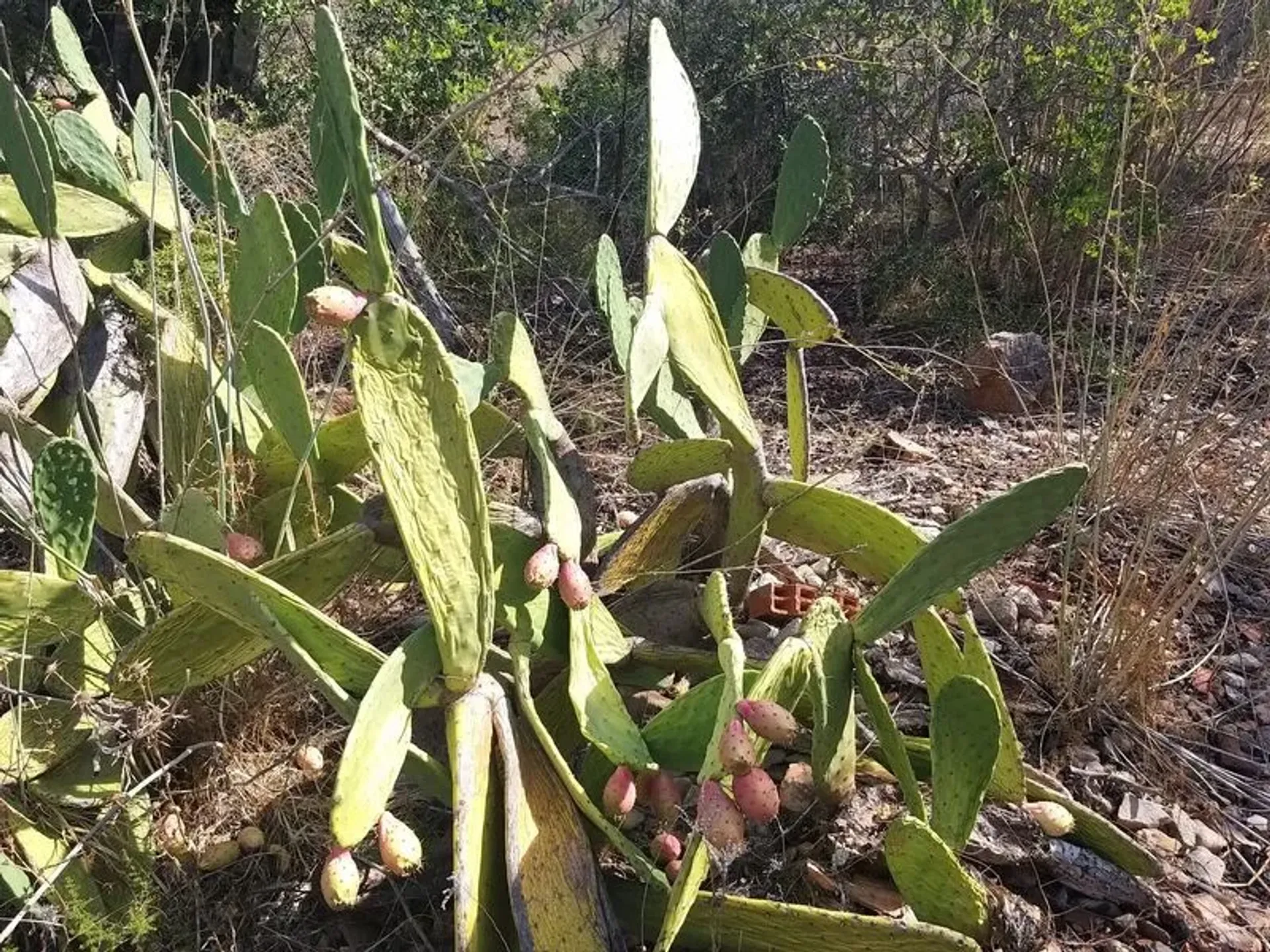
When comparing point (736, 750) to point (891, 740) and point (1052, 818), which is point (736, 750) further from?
point (1052, 818)

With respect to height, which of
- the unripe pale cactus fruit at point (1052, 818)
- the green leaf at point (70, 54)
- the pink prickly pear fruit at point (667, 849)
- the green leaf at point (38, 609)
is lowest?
the unripe pale cactus fruit at point (1052, 818)

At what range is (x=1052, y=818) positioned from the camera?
148 centimetres

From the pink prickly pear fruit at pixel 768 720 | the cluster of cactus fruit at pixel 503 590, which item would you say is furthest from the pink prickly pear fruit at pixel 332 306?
the pink prickly pear fruit at pixel 768 720

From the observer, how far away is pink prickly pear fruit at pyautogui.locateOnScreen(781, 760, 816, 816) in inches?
60.7

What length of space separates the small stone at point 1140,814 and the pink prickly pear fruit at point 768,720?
0.79 metres

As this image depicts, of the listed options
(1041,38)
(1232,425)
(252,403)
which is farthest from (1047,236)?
(252,403)

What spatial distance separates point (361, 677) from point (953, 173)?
302cm

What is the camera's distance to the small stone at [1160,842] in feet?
5.24

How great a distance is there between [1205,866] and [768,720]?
0.87m

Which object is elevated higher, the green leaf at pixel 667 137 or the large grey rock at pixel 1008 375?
the green leaf at pixel 667 137

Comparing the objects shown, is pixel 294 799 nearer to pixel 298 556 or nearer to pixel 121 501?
pixel 298 556

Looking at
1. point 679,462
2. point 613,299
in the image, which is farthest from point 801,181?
point 679,462

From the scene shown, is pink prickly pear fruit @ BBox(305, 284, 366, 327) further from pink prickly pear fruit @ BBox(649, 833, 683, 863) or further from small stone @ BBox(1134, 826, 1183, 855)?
small stone @ BBox(1134, 826, 1183, 855)

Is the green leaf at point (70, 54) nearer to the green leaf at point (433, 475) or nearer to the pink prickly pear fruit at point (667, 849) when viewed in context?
the green leaf at point (433, 475)
